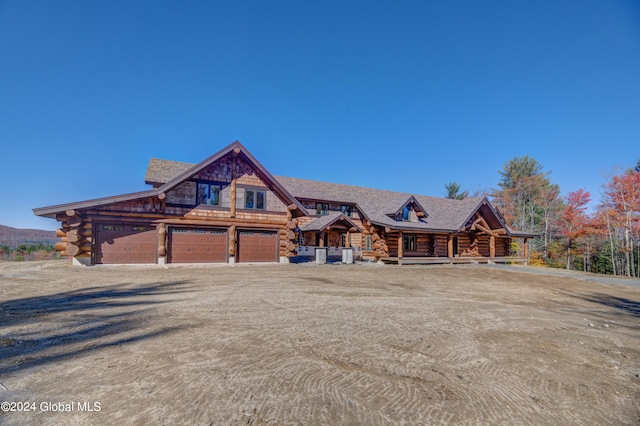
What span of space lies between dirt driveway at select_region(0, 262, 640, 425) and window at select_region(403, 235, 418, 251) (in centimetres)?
1919

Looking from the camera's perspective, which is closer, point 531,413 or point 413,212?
point 531,413

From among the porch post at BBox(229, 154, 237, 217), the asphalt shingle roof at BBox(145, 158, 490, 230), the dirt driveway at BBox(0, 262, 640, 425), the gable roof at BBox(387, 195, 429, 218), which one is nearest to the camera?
the dirt driveway at BBox(0, 262, 640, 425)

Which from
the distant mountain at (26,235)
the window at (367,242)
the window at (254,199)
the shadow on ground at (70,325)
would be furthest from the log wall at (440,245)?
the distant mountain at (26,235)

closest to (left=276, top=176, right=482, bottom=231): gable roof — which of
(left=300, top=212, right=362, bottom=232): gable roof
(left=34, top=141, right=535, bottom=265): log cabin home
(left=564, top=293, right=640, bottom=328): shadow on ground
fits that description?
(left=34, top=141, right=535, bottom=265): log cabin home

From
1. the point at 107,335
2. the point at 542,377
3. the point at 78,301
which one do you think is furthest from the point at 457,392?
the point at 78,301

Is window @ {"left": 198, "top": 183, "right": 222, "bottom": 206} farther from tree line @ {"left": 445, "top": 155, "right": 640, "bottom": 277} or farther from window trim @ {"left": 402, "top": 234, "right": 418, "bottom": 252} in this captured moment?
tree line @ {"left": 445, "top": 155, "right": 640, "bottom": 277}

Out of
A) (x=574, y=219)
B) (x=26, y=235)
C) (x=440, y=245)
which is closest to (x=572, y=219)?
(x=574, y=219)

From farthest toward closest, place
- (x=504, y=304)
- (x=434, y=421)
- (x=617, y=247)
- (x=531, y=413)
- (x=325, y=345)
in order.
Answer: (x=617, y=247) → (x=504, y=304) → (x=325, y=345) → (x=531, y=413) → (x=434, y=421)

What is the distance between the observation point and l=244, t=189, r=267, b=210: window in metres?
21.0

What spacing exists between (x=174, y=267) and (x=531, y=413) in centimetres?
1763

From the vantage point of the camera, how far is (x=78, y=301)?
7898 mm

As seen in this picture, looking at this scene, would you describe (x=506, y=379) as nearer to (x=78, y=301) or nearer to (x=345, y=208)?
(x=78, y=301)

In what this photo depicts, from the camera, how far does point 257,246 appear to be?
2111cm

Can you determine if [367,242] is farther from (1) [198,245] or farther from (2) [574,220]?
(2) [574,220]
